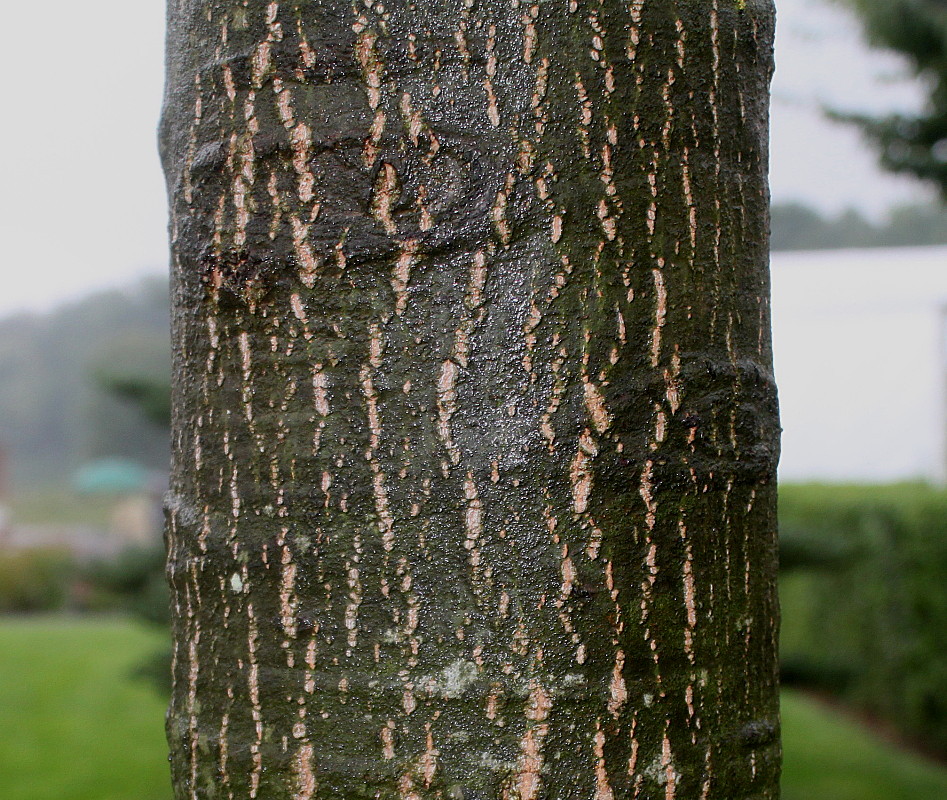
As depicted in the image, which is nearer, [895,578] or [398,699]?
[398,699]

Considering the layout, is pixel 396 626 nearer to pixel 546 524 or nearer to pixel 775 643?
pixel 546 524

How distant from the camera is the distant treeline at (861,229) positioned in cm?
2086

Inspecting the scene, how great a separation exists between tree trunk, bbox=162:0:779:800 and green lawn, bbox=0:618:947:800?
4655 millimetres

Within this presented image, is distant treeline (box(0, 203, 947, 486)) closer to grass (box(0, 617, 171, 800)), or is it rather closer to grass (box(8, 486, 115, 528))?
grass (box(8, 486, 115, 528))

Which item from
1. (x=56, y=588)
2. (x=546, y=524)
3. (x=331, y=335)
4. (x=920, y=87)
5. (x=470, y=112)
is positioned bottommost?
(x=56, y=588)

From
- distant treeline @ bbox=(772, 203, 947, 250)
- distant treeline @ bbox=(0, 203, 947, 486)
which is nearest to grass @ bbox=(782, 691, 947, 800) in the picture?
distant treeline @ bbox=(772, 203, 947, 250)

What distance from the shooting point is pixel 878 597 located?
23.4ft

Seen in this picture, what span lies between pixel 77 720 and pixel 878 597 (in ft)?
19.6

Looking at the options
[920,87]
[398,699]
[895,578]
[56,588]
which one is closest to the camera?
[398,699]

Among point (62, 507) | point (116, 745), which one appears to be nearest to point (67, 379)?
point (62, 507)

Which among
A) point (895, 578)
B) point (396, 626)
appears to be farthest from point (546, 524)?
point (895, 578)

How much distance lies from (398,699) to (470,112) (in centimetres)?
57

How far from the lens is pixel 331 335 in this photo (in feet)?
3.21

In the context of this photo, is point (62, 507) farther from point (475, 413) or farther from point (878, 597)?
point (475, 413)
